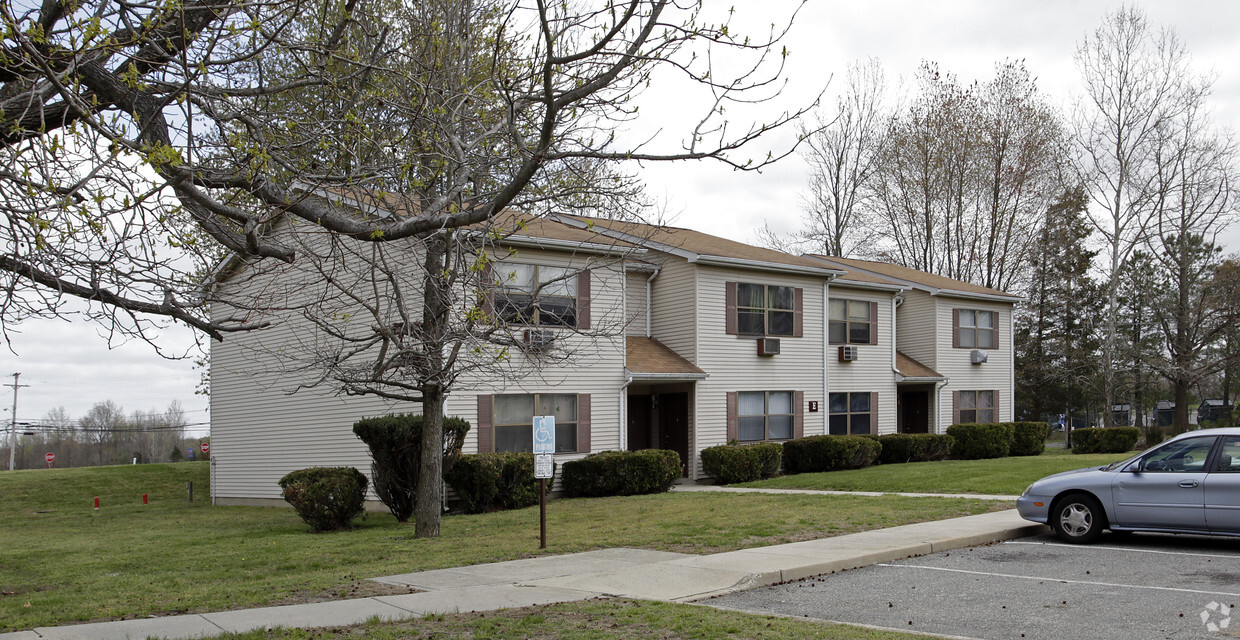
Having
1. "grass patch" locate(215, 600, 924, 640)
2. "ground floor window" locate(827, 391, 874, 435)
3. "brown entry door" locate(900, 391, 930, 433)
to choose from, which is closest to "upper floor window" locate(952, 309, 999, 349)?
"brown entry door" locate(900, 391, 930, 433)

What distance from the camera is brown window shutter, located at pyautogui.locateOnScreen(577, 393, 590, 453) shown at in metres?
22.3

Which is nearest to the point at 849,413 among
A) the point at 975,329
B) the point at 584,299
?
the point at 975,329

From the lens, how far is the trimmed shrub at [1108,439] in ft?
114

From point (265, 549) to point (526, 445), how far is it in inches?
302

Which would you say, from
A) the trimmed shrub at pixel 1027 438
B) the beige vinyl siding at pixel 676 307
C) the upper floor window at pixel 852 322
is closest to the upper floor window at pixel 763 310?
the beige vinyl siding at pixel 676 307

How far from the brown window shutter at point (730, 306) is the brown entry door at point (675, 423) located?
2057 millimetres

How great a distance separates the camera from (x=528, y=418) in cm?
2161

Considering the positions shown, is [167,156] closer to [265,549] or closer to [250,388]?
[265,549]

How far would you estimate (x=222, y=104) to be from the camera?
30.7 ft

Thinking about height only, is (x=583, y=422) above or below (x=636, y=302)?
below

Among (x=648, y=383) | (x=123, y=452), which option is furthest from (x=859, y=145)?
(x=123, y=452)

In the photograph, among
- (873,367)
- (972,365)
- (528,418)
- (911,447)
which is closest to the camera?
(528,418)

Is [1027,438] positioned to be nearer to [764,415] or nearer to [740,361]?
[764,415]

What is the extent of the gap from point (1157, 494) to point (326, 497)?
12.4 m
